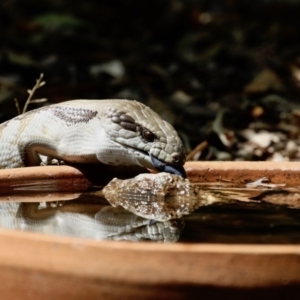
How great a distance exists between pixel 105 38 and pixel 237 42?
3.89 feet

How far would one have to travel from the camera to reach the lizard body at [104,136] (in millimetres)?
2570

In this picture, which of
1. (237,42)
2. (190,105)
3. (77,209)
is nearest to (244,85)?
(190,105)

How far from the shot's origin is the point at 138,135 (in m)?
2.62

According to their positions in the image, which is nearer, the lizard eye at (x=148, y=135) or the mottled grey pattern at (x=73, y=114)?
the lizard eye at (x=148, y=135)

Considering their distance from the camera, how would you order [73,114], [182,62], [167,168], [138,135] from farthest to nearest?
[182,62], [73,114], [138,135], [167,168]

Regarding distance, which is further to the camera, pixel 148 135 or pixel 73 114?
pixel 73 114

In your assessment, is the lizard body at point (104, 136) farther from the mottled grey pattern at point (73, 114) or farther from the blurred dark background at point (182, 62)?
the blurred dark background at point (182, 62)

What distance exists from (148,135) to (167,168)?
0.48ft

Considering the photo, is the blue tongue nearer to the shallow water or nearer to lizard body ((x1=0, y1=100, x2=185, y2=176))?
lizard body ((x1=0, y1=100, x2=185, y2=176))

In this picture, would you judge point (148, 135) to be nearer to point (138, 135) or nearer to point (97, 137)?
point (138, 135)

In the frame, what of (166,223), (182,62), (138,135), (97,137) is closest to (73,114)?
(97,137)

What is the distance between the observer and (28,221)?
204 centimetres

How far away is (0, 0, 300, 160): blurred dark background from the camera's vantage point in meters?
4.36

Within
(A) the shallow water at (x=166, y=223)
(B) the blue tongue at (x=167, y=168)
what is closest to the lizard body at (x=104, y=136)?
(B) the blue tongue at (x=167, y=168)
